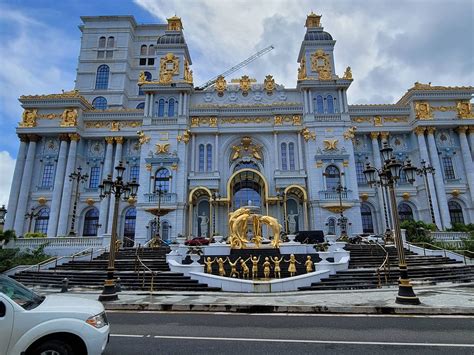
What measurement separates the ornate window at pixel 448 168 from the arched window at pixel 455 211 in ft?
10.7

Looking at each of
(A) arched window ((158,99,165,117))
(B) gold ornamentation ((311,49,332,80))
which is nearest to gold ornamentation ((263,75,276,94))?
(B) gold ornamentation ((311,49,332,80))

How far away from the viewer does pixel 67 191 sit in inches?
1420

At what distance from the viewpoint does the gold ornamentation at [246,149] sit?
38.4 meters

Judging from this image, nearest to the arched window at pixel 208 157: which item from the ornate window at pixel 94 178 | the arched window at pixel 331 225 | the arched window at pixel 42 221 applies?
the ornate window at pixel 94 178

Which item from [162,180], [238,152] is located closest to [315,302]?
[162,180]

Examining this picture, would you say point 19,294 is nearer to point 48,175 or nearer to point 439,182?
point 48,175

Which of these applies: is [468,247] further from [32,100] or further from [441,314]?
[32,100]

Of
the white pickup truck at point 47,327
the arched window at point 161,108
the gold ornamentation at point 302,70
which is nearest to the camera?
the white pickup truck at point 47,327

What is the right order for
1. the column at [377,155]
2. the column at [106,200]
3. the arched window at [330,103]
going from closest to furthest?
the column at [106,200] → the column at [377,155] → the arched window at [330,103]

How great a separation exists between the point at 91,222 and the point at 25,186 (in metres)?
8.84

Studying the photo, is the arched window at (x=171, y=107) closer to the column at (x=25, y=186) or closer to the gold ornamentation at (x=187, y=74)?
the gold ornamentation at (x=187, y=74)

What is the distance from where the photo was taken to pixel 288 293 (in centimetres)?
1346

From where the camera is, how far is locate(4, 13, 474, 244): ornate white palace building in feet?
115

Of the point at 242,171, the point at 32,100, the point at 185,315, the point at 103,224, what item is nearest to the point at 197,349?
the point at 185,315
